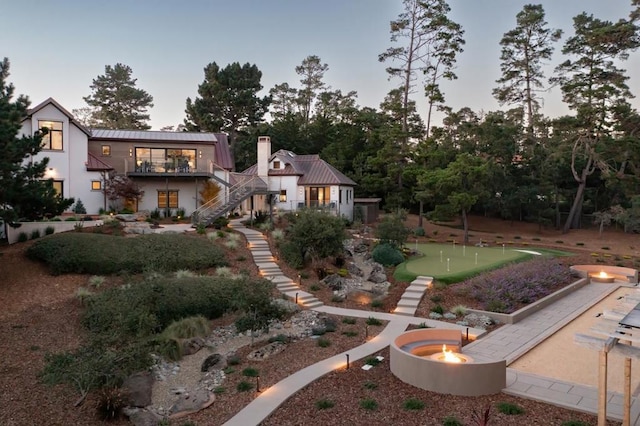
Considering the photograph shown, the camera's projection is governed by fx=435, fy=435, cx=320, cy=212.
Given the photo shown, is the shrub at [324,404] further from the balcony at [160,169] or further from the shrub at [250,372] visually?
the balcony at [160,169]

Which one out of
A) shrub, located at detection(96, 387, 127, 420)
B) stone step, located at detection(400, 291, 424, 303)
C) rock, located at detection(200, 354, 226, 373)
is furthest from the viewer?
stone step, located at detection(400, 291, 424, 303)

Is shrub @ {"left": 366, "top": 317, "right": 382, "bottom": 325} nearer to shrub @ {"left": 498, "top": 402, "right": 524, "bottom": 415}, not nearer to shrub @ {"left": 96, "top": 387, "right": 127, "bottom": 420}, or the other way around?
shrub @ {"left": 498, "top": 402, "right": 524, "bottom": 415}

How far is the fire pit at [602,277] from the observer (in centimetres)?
2173

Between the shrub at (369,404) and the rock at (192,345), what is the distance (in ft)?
18.4

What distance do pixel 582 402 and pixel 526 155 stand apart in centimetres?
3528

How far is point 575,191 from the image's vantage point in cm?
4056

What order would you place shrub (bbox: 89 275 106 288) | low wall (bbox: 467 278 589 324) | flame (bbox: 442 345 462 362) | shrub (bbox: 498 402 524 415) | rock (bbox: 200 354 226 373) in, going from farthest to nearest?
shrub (bbox: 89 275 106 288)
low wall (bbox: 467 278 589 324)
rock (bbox: 200 354 226 373)
flame (bbox: 442 345 462 362)
shrub (bbox: 498 402 524 415)

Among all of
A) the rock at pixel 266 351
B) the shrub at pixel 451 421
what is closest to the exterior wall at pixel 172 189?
the rock at pixel 266 351

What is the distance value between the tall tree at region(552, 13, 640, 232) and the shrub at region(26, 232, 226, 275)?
30.3 meters

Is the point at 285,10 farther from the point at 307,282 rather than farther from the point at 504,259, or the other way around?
the point at 504,259

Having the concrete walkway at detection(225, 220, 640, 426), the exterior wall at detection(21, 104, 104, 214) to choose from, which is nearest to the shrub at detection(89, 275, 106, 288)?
the concrete walkway at detection(225, 220, 640, 426)

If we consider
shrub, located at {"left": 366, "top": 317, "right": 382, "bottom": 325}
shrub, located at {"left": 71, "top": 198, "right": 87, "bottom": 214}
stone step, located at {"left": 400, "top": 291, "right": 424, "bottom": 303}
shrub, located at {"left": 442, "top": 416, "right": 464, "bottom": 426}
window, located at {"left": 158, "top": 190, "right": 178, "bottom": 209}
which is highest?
window, located at {"left": 158, "top": 190, "right": 178, "bottom": 209}

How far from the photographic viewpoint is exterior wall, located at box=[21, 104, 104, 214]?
24.7 metres

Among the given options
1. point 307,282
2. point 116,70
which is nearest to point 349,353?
point 307,282
